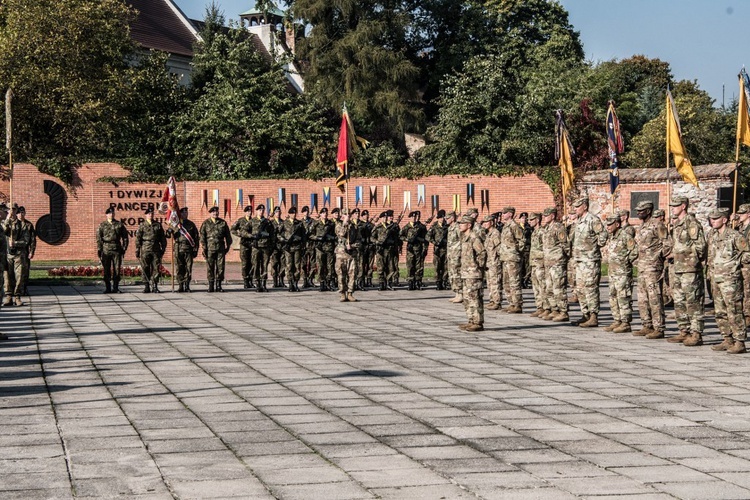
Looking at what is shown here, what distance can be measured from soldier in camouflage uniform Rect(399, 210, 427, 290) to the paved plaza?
8.21 meters

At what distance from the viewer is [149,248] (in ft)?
74.0

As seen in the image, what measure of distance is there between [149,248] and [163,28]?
38620 mm

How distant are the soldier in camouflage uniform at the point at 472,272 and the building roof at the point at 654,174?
13.5 meters

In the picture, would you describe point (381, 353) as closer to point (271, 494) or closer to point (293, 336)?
point (293, 336)

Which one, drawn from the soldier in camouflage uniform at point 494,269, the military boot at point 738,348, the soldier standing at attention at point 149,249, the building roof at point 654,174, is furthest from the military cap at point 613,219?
the building roof at point 654,174

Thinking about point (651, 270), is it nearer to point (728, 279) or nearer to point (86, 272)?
point (728, 279)

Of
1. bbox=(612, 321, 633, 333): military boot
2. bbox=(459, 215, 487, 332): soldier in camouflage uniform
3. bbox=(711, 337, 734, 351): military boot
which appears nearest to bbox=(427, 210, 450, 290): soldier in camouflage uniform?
bbox=(459, 215, 487, 332): soldier in camouflage uniform

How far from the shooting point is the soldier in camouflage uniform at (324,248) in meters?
23.7

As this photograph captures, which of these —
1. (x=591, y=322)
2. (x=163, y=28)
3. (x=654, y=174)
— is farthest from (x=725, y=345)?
(x=163, y=28)

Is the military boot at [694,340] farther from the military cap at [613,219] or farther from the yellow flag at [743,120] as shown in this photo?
the yellow flag at [743,120]

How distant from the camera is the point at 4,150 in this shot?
1380 inches

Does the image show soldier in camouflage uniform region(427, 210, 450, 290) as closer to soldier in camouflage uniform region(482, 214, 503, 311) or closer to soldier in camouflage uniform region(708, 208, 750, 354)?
soldier in camouflage uniform region(482, 214, 503, 311)

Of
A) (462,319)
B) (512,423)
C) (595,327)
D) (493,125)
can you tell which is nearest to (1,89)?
(493,125)

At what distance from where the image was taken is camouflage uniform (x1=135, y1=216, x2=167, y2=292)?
2250 cm
